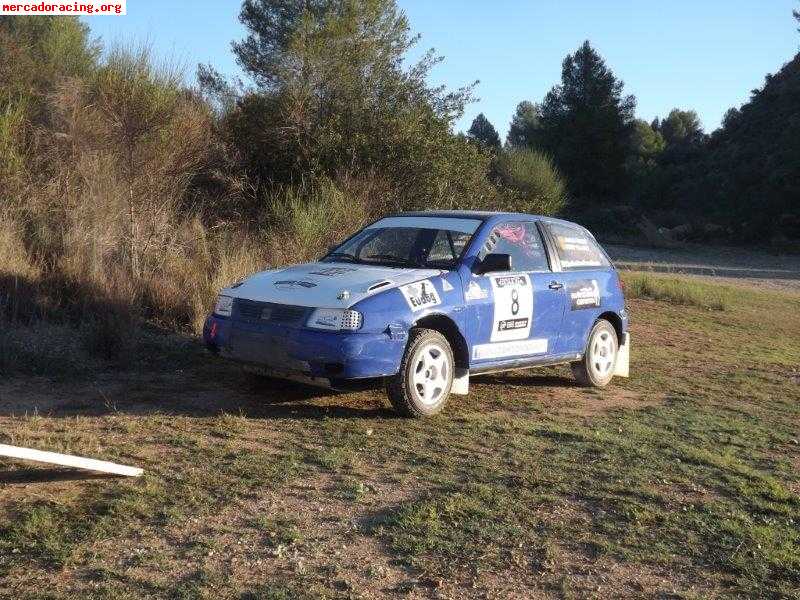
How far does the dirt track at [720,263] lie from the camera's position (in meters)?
28.0

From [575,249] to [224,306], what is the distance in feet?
11.5

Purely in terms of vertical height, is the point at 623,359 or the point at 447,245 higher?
the point at 447,245

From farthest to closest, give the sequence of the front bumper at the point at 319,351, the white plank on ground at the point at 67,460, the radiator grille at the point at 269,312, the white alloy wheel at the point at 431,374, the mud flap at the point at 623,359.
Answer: the mud flap at the point at 623,359
the white alloy wheel at the point at 431,374
the radiator grille at the point at 269,312
the front bumper at the point at 319,351
the white plank on ground at the point at 67,460

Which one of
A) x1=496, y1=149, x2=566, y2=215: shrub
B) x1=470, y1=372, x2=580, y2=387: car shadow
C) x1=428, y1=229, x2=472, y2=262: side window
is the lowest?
x1=470, y1=372, x2=580, y2=387: car shadow

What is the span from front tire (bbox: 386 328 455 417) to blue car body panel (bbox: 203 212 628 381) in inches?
4.4

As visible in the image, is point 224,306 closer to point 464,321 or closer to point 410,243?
point 410,243

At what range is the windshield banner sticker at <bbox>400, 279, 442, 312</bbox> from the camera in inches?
280

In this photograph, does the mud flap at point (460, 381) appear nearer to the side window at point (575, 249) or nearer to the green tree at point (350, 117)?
the side window at point (575, 249)

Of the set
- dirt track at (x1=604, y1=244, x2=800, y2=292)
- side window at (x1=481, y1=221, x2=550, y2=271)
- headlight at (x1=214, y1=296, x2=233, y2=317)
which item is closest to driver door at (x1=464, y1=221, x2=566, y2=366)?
side window at (x1=481, y1=221, x2=550, y2=271)

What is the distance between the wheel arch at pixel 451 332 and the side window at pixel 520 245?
86 cm

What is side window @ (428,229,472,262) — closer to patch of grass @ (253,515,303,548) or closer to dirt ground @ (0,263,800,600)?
dirt ground @ (0,263,800,600)

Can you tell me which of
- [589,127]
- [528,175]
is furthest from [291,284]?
[589,127]

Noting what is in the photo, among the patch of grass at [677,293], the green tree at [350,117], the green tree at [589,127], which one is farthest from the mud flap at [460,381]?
the green tree at [589,127]

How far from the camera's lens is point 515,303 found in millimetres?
7992
